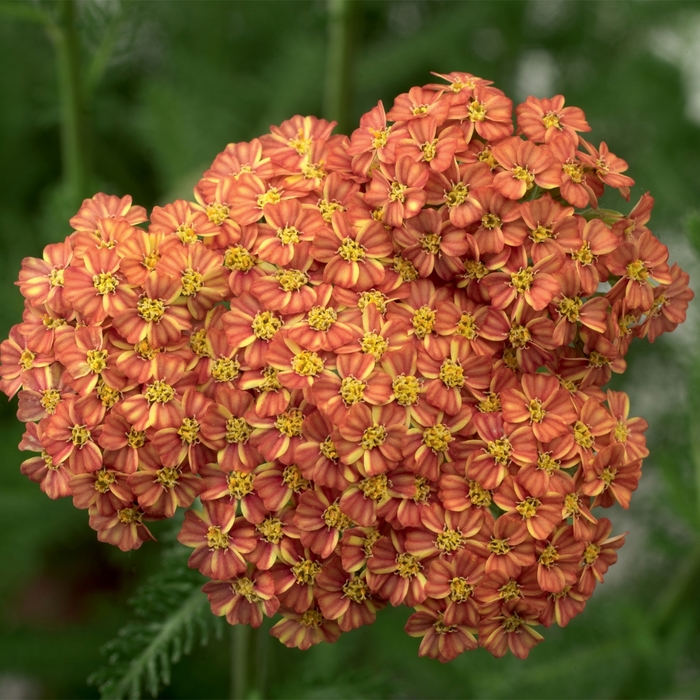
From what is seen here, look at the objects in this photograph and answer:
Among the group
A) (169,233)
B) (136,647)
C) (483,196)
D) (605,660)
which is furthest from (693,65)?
(136,647)

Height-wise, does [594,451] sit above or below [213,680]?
above

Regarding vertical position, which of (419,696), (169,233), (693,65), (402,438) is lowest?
(419,696)

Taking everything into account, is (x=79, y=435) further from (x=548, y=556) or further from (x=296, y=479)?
(x=548, y=556)

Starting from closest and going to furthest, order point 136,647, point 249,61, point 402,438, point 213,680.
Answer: point 402,438
point 136,647
point 213,680
point 249,61

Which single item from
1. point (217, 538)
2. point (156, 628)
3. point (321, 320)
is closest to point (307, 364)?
point (321, 320)

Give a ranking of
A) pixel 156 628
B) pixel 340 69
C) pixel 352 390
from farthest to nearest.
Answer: pixel 340 69, pixel 156 628, pixel 352 390

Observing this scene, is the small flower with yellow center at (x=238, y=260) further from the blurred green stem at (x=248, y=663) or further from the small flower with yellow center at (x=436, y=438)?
the blurred green stem at (x=248, y=663)

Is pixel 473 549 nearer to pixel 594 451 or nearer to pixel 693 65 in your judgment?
pixel 594 451
